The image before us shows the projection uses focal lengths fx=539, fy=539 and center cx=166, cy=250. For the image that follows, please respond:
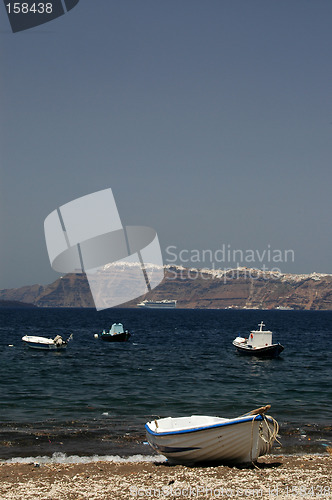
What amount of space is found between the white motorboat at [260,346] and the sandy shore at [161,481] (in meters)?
38.0

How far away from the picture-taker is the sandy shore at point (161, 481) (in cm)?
1277

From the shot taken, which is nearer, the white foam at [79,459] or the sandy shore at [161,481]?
the sandy shore at [161,481]

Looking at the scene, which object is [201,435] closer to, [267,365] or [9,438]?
[9,438]

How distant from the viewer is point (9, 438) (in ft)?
63.9

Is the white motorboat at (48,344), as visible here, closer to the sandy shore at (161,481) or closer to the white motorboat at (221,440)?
the sandy shore at (161,481)

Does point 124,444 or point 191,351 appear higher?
point 124,444

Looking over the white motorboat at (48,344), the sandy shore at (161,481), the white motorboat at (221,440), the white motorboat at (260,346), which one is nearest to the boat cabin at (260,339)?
the white motorboat at (260,346)

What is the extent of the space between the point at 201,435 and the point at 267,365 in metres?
35.4

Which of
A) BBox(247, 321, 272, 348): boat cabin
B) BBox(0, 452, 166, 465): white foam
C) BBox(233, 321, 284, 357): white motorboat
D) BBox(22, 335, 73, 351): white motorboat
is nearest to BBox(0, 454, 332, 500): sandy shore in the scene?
BBox(0, 452, 166, 465): white foam

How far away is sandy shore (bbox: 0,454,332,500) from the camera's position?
1277 centimetres

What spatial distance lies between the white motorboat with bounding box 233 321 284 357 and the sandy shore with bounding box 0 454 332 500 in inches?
1496

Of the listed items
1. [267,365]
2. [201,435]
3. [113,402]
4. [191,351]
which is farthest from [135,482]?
[191,351]

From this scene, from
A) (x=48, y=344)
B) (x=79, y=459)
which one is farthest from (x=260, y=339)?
(x=79, y=459)

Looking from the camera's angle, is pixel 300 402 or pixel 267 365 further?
pixel 267 365
